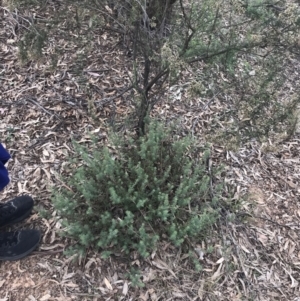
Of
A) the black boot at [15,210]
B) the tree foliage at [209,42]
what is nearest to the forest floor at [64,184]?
the black boot at [15,210]

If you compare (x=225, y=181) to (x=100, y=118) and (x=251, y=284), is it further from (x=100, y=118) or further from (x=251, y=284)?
(x=100, y=118)

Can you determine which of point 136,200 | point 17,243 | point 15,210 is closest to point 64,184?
point 15,210

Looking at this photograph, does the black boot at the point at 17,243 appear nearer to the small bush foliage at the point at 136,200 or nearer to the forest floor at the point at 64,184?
the forest floor at the point at 64,184

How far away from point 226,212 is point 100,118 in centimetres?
132

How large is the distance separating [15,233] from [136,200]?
846 millimetres

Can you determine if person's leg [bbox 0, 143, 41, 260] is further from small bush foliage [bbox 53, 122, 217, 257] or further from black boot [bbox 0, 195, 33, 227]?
small bush foliage [bbox 53, 122, 217, 257]

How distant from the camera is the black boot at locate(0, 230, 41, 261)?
2455mm

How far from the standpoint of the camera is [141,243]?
2264 mm

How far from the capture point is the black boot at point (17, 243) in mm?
2455

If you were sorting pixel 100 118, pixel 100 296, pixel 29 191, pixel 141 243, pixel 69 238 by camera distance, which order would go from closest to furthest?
1. pixel 141 243
2. pixel 100 296
3. pixel 69 238
4. pixel 29 191
5. pixel 100 118

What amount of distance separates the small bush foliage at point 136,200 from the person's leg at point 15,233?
0.24 metres

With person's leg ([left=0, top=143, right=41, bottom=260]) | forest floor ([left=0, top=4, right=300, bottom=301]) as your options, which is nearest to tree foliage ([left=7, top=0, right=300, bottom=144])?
forest floor ([left=0, top=4, right=300, bottom=301])

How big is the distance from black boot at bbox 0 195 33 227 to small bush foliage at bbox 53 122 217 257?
26cm

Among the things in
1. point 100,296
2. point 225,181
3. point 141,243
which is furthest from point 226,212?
point 100,296
